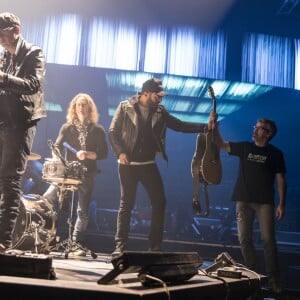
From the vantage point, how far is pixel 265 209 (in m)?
4.39

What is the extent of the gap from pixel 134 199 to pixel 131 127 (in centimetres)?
76

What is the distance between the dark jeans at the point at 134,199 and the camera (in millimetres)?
4180

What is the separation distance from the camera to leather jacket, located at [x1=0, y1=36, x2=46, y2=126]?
9.88 feet

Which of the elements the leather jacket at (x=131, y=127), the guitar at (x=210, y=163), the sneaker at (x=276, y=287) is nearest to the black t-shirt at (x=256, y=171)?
the guitar at (x=210, y=163)

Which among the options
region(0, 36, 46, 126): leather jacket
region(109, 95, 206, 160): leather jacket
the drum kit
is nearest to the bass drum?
the drum kit

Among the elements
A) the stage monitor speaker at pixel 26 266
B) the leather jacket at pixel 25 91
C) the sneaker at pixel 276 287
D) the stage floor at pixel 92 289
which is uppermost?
the leather jacket at pixel 25 91

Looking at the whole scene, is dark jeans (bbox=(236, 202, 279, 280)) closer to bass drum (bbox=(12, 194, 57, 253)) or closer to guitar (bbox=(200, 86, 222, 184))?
guitar (bbox=(200, 86, 222, 184))

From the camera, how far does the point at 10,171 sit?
294 cm

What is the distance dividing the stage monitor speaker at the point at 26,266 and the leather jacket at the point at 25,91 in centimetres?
125

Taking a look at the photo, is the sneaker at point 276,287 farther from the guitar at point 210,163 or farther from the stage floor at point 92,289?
the stage floor at point 92,289

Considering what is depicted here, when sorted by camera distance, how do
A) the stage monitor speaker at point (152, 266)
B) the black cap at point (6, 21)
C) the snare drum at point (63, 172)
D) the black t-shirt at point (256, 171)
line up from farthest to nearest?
the black t-shirt at point (256, 171)
the snare drum at point (63, 172)
the black cap at point (6, 21)
the stage monitor speaker at point (152, 266)

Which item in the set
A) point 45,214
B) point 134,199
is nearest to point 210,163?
point 134,199

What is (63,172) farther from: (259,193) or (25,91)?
(259,193)

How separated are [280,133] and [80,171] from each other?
27.2ft
